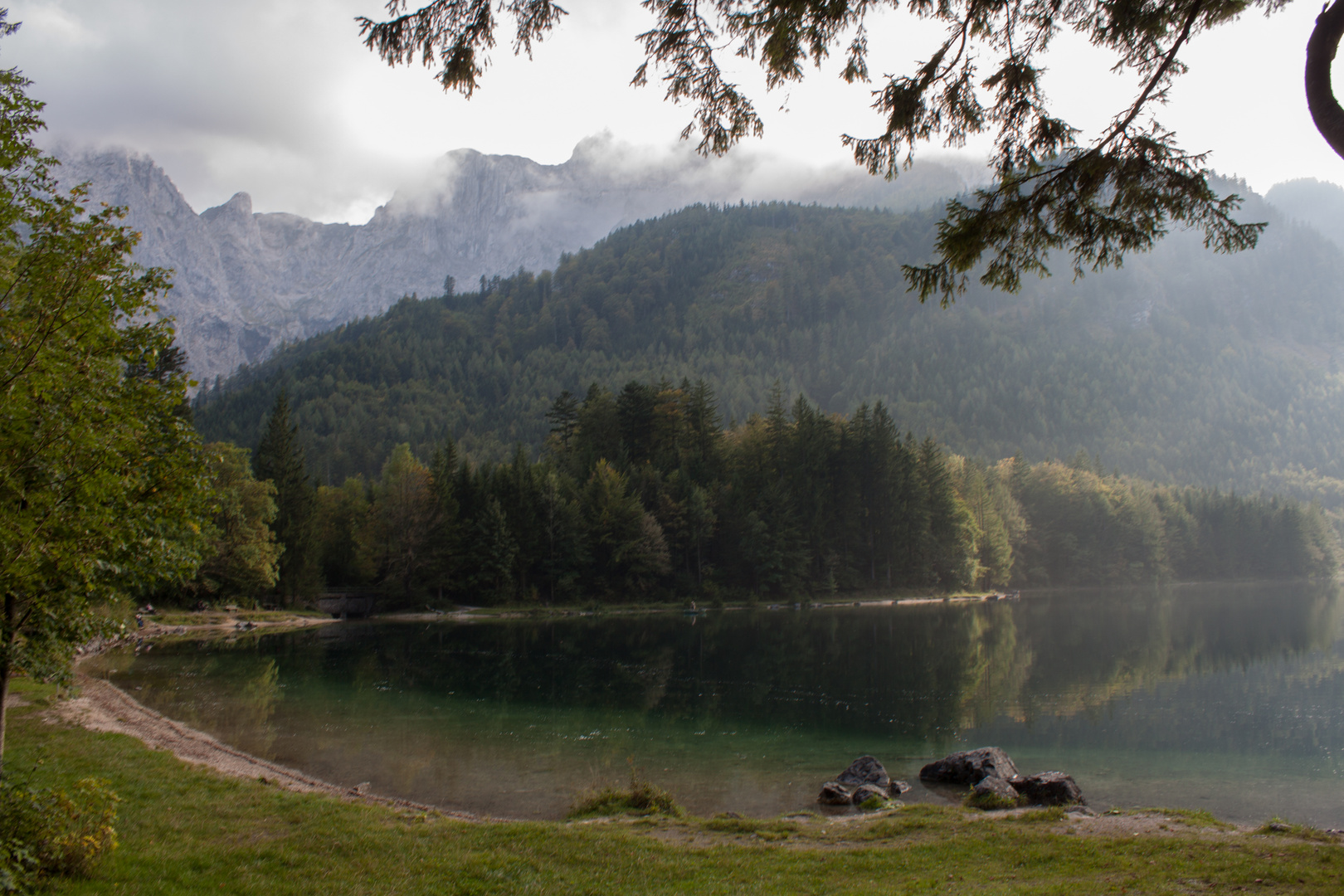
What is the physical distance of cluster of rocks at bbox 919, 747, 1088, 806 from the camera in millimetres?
15133

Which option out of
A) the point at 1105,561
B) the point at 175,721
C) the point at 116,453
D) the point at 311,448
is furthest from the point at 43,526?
the point at 311,448

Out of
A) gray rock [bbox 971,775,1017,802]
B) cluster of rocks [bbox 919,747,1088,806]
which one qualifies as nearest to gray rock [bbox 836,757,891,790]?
cluster of rocks [bbox 919,747,1088,806]

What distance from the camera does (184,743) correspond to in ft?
63.4

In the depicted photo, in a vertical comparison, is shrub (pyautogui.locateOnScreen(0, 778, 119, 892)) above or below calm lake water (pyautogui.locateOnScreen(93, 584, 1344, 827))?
above

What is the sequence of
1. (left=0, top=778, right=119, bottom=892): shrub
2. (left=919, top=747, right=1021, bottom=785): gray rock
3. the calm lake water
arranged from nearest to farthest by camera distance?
(left=0, top=778, right=119, bottom=892): shrub
(left=919, top=747, right=1021, bottom=785): gray rock
the calm lake water

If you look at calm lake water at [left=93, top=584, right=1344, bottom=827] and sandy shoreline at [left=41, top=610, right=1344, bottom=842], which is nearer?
sandy shoreline at [left=41, top=610, right=1344, bottom=842]

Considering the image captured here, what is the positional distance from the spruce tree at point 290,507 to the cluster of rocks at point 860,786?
197ft

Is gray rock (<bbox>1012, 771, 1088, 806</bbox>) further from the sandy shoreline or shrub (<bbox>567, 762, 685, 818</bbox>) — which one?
shrub (<bbox>567, 762, 685, 818</bbox>)

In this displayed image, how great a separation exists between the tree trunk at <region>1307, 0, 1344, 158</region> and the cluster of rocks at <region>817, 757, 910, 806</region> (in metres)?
13.5

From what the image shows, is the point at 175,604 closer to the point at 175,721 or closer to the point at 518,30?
the point at 175,721

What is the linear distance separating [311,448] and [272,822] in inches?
5880

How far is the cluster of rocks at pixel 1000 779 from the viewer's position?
1513 cm

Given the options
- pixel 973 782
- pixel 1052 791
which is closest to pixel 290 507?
pixel 973 782

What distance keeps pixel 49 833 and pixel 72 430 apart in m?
4.21
